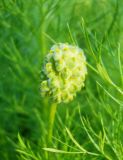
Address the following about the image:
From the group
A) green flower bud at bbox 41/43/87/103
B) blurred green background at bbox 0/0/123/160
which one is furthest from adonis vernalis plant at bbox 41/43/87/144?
blurred green background at bbox 0/0/123/160

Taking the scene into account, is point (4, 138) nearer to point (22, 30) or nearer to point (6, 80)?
point (6, 80)

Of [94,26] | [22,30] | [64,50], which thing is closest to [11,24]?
[22,30]

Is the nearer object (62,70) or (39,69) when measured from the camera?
(62,70)

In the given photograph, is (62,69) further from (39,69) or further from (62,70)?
(39,69)

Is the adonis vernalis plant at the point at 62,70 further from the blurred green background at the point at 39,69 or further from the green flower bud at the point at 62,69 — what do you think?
the blurred green background at the point at 39,69

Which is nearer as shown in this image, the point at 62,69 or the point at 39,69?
the point at 62,69

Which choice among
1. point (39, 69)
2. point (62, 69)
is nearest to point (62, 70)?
point (62, 69)

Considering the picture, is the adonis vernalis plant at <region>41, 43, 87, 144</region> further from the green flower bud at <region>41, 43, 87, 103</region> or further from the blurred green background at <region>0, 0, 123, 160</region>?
the blurred green background at <region>0, 0, 123, 160</region>

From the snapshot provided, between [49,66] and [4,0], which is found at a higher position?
[4,0]

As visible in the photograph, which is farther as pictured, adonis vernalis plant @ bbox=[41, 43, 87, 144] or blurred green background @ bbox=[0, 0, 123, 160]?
blurred green background @ bbox=[0, 0, 123, 160]
